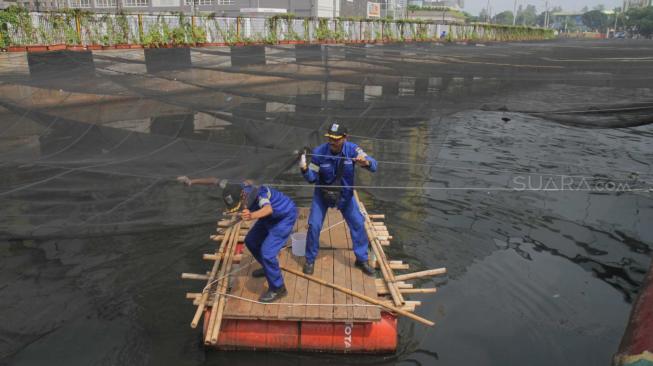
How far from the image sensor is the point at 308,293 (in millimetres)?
6469

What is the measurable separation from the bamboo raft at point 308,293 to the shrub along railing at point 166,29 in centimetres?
1334

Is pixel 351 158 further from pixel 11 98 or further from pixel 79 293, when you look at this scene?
pixel 11 98

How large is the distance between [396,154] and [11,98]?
9.51m

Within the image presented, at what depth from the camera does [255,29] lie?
2219 centimetres

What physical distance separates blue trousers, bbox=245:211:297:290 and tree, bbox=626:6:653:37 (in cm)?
13241

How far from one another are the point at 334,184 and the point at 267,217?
1138mm

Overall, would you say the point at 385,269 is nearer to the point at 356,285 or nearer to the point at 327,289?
the point at 356,285

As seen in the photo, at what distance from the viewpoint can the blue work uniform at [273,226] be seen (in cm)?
615

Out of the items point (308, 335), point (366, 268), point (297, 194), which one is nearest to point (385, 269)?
point (366, 268)

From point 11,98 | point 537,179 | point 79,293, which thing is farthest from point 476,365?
point 11,98

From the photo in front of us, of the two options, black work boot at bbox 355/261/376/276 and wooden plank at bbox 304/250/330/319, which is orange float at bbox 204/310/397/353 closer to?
wooden plank at bbox 304/250/330/319

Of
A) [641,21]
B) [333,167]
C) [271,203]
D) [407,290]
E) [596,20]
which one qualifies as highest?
[596,20]

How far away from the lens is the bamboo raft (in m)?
6.03

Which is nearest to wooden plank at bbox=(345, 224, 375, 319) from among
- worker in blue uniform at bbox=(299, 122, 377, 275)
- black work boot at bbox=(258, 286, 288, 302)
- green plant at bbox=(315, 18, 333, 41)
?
Answer: worker in blue uniform at bbox=(299, 122, 377, 275)
